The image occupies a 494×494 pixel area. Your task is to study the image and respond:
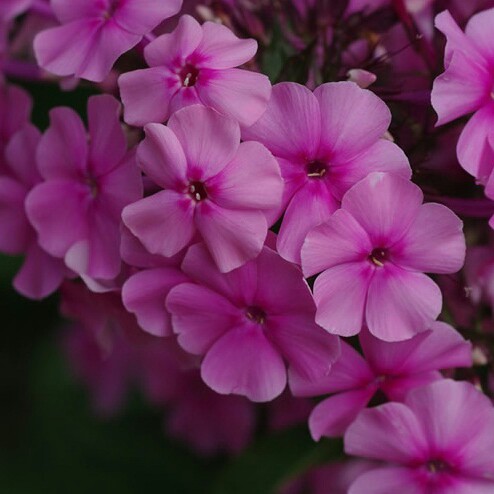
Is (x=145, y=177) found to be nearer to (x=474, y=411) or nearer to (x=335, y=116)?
(x=335, y=116)

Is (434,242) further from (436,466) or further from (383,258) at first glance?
(436,466)

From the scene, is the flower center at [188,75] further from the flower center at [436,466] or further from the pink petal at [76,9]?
the flower center at [436,466]

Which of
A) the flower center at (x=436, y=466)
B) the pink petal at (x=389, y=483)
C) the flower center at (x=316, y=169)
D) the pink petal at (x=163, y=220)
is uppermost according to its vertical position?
the flower center at (x=316, y=169)

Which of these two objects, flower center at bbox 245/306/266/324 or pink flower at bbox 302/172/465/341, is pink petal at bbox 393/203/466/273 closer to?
pink flower at bbox 302/172/465/341

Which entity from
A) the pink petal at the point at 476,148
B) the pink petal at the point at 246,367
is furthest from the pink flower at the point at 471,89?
the pink petal at the point at 246,367

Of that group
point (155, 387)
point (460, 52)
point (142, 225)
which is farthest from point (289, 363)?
point (155, 387)

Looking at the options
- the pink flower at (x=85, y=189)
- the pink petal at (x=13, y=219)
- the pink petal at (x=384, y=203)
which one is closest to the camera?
the pink petal at (x=384, y=203)
